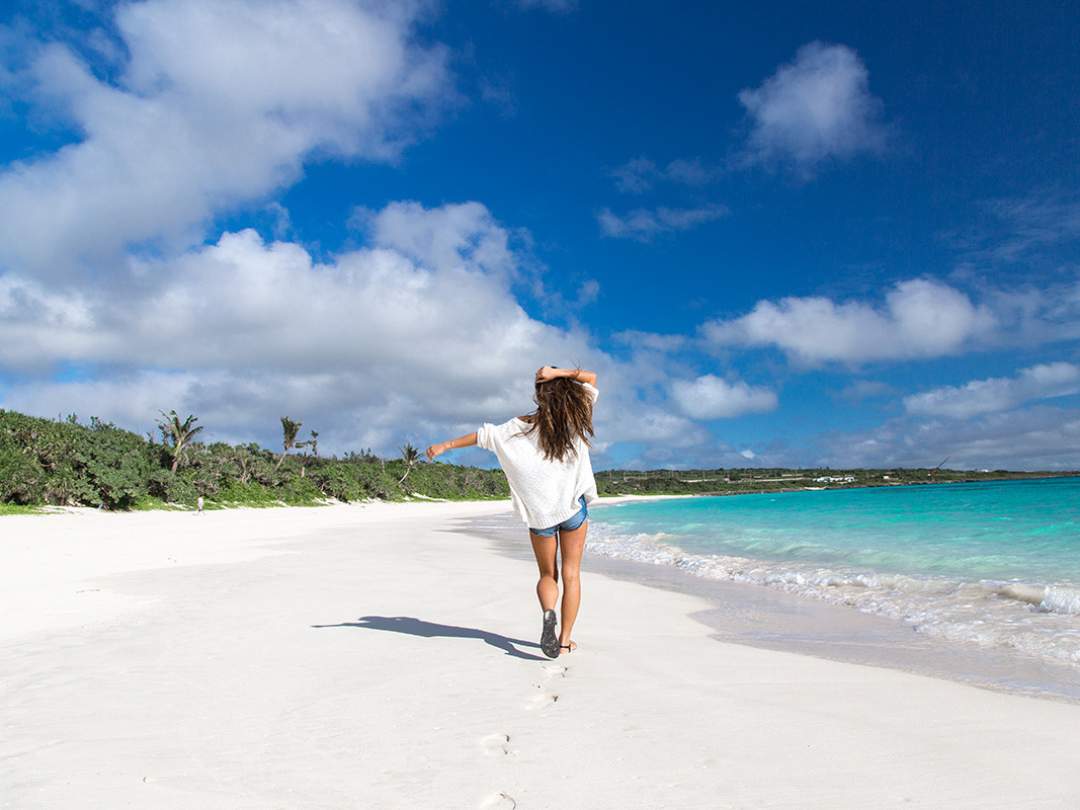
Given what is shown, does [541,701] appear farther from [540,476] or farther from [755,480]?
[755,480]

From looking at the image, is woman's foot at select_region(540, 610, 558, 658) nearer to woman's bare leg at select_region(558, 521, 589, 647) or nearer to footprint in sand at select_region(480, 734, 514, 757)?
woman's bare leg at select_region(558, 521, 589, 647)

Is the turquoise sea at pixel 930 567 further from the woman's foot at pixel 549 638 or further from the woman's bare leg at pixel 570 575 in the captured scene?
the woman's foot at pixel 549 638

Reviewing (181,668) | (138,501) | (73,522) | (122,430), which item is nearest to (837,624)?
(181,668)

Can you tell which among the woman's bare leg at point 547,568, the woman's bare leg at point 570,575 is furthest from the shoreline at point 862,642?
the woman's bare leg at point 547,568

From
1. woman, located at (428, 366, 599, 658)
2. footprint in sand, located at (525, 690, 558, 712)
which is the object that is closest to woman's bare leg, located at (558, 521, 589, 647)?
woman, located at (428, 366, 599, 658)

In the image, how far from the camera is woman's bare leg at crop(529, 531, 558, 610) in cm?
429

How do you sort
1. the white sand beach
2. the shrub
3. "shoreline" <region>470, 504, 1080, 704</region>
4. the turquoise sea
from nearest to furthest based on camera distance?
the white sand beach → "shoreline" <region>470, 504, 1080, 704</region> → the turquoise sea → the shrub

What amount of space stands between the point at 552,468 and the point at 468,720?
166cm

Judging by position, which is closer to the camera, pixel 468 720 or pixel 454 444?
pixel 468 720

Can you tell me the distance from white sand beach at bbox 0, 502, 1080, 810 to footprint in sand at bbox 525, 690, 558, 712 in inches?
0.7

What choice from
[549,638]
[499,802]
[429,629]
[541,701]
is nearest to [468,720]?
[541,701]

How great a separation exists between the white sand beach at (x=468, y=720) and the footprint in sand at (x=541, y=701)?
0.02 metres

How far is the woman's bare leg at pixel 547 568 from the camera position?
4293mm

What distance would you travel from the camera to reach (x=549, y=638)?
412cm
